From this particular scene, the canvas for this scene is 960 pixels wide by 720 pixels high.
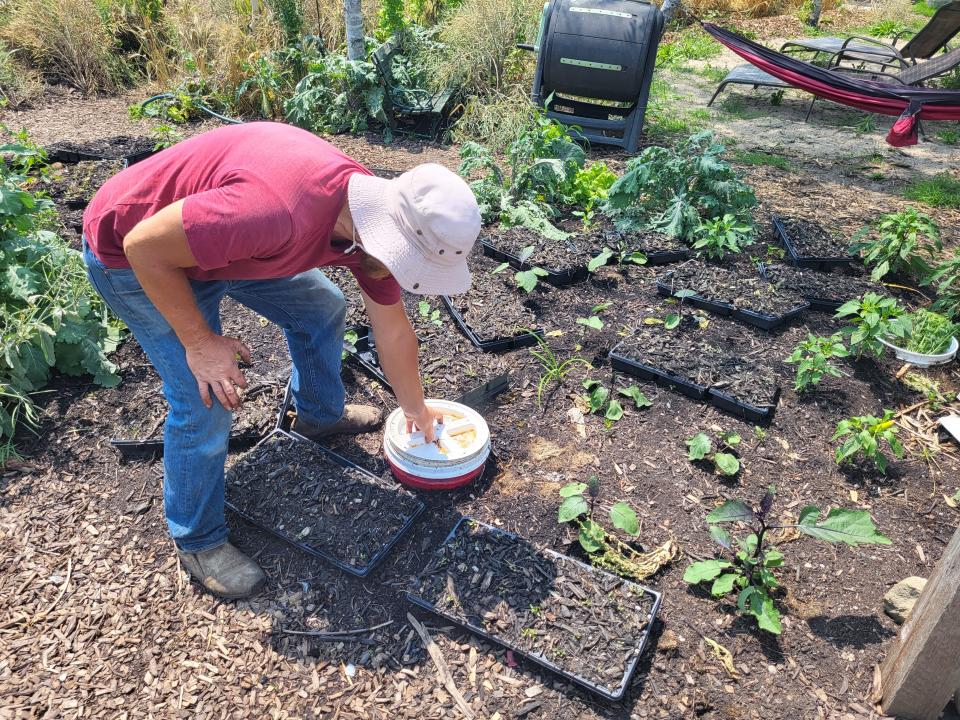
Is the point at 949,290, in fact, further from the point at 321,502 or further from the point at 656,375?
the point at 321,502

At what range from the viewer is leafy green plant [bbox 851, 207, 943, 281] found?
12.3 ft

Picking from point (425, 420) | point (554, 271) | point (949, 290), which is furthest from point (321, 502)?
point (949, 290)

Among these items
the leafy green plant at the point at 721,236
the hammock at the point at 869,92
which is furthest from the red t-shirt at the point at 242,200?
the hammock at the point at 869,92

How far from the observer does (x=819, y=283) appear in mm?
3773

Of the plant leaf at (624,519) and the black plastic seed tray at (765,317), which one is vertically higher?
the black plastic seed tray at (765,317)

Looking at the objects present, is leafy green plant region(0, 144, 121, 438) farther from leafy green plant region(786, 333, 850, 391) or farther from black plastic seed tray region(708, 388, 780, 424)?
leafy green plant region(786, 333, 850, 391)

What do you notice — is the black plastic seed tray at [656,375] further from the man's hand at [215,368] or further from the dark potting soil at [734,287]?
the man's hand at [215,368]

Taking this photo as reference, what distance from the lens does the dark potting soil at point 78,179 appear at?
14.5 feet

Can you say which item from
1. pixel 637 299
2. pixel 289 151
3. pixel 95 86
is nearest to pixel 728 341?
pixel 637 299

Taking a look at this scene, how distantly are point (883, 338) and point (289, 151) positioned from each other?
3155mm

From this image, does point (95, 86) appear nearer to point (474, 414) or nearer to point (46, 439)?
point (46, 439)

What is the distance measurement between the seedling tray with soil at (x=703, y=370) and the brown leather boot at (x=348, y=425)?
4.04 ft

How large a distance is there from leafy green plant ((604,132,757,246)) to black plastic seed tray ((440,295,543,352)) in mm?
1345

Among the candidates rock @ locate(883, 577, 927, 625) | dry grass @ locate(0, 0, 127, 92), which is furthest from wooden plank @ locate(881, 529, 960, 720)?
dry grass @ locate(0, 0, 127, 92)
